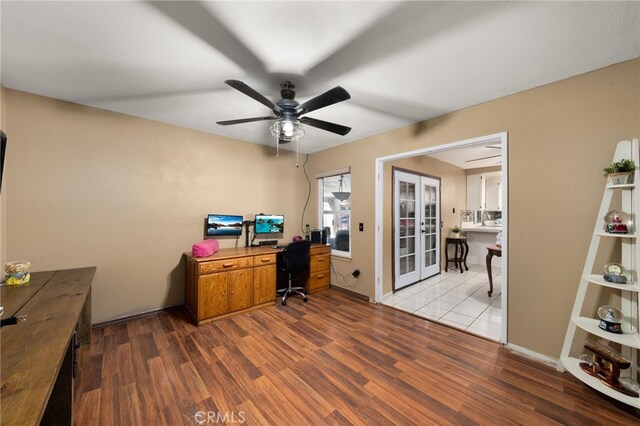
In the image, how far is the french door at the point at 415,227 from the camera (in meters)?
3.74

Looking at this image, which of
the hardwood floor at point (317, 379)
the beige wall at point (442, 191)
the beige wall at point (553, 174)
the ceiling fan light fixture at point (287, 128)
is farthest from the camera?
the beige wall at point (442, 191)

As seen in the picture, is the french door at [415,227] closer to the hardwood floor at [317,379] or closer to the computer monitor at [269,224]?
the hardwood floor at [317,379]

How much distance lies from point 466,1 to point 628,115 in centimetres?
157

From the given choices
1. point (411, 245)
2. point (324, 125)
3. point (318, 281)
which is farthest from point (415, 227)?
point (324, 125)

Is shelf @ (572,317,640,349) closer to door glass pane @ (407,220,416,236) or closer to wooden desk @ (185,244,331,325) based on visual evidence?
door glass pane @ (407,220,416,236)

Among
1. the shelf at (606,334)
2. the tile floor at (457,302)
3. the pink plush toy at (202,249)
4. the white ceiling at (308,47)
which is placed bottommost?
the tile floor at (457,302)

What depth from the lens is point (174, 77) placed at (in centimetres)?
190

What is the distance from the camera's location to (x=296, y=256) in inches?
129

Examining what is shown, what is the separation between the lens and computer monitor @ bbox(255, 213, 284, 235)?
12.0 ft

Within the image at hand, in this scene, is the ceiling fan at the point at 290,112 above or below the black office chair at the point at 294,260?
above

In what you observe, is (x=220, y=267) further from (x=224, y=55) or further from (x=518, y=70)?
(x=518, y=70)

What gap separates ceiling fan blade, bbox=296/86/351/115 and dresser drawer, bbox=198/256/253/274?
195 centimetres

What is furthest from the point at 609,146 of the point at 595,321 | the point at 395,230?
the point at 395,230

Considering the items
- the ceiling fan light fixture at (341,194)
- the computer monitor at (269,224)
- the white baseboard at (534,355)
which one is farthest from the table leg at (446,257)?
the computer monitor at (269,224)
